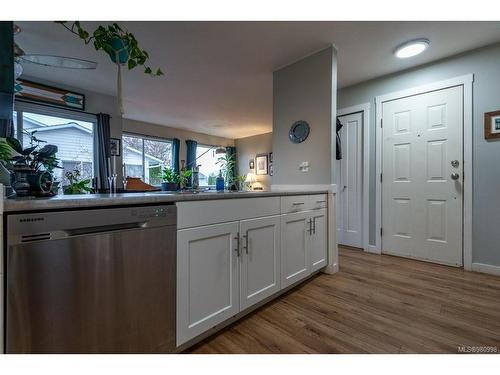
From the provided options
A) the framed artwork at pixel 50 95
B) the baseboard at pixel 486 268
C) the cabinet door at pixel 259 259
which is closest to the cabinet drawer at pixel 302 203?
the cabinet door at pixel 259 259

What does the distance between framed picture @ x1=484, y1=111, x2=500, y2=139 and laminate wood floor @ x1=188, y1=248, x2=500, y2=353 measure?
1.33m

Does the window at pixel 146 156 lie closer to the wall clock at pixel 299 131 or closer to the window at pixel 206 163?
the window at pixel 206 163

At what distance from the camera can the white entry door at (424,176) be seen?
8.07 feet

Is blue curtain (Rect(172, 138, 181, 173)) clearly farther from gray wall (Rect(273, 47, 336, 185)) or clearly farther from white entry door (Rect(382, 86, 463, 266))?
white entry door (Rect(382, 86, 463, 266))

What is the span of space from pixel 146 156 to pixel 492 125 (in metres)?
5.71

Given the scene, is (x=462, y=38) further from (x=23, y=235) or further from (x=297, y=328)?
(x=23, y=235)

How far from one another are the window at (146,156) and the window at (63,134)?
1306 mm

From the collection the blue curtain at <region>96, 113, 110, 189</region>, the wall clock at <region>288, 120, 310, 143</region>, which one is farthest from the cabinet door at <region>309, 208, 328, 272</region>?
the blue curtain at <region>96, 113, 110, 189</region>

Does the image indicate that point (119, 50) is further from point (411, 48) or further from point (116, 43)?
point (411, 48)

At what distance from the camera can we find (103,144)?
147 inches

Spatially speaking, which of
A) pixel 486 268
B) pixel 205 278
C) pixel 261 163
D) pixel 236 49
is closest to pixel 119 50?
pixel 205 278

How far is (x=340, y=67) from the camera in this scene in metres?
2.70
